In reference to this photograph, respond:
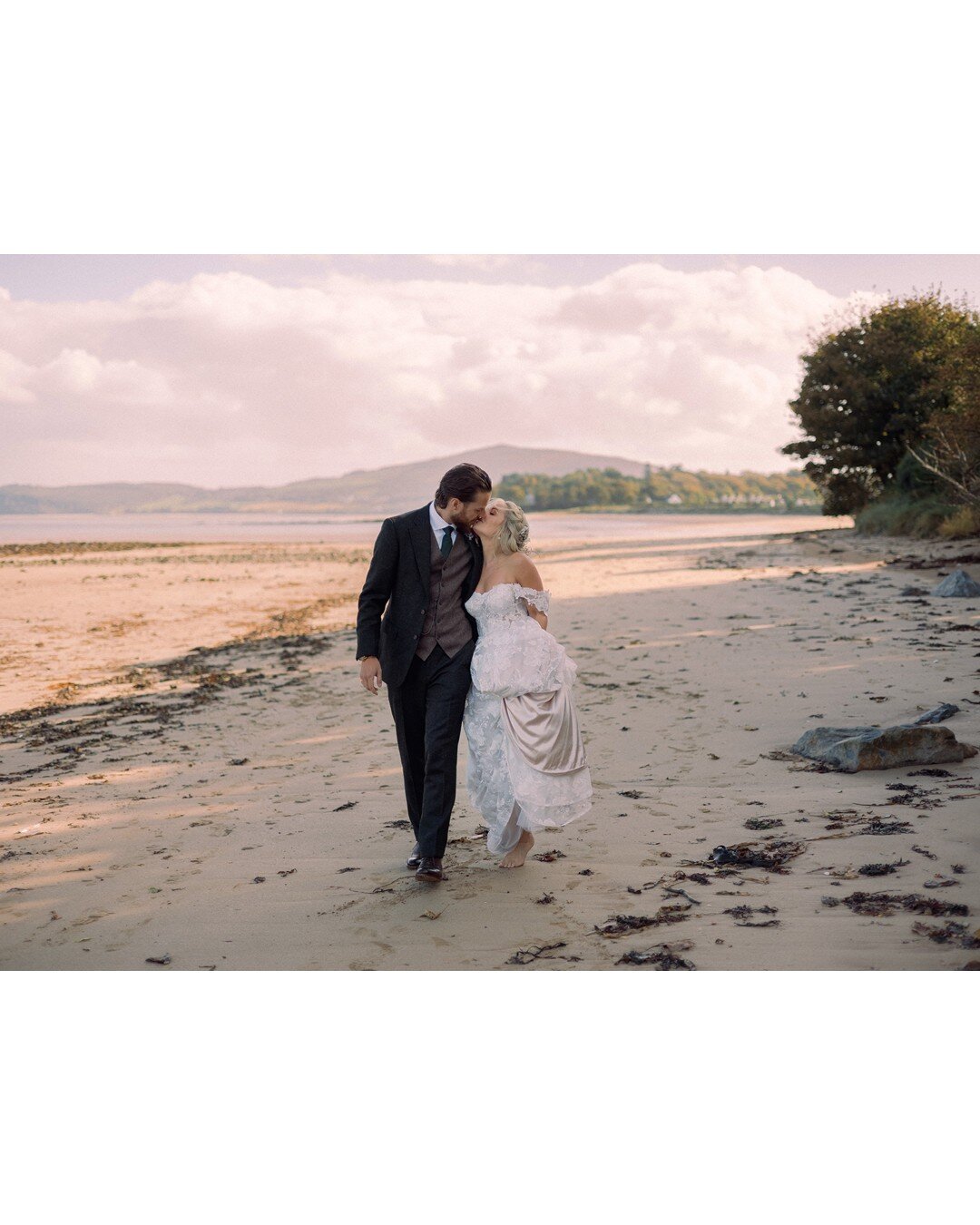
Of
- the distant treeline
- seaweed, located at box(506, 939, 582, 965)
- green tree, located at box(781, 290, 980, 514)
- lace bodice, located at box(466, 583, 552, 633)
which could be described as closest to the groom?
lace bodice, located at box(466, 583, 552, 633)

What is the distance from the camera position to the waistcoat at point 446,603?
4.39 m

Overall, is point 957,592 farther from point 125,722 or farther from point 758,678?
point 125,722

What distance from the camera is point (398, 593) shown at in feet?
14.5

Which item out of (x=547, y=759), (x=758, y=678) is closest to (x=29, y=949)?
(x=547, y=759)

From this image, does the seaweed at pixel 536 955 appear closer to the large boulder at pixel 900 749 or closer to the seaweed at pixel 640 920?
the seaweed at pixel 640 920

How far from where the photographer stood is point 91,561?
84.9 ft

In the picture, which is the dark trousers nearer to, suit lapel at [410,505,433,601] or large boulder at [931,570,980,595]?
suit lapel at [410,505,433,601]

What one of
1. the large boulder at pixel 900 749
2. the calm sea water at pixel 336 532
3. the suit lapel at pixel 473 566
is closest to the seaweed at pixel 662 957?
the suit lapel at pixel 473 566

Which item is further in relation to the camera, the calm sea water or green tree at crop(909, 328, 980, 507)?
the calm sea water

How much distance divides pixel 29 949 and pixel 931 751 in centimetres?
450

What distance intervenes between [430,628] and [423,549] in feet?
1.16

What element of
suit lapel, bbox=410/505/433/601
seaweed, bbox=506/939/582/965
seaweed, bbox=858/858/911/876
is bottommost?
seaweed, bbox=506/939/582/965

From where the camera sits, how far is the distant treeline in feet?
225

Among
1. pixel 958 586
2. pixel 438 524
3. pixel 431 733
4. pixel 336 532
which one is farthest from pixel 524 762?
pixel 336 532
